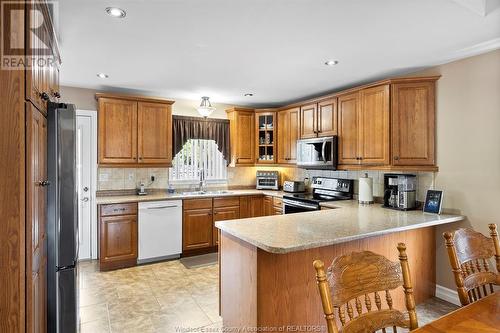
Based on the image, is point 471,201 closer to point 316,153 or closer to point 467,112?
point 467,112

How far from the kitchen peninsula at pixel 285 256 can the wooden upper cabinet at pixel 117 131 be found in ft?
7.82

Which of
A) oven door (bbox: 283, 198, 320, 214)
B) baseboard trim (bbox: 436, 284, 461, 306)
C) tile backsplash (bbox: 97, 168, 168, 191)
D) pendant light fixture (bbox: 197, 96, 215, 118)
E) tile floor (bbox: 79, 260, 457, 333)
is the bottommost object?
tile floor (bbox: 79, 260, 457, 333)

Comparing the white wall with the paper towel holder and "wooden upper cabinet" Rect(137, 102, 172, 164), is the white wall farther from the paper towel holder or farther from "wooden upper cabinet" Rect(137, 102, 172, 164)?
"wooden upper cabinet" Rect(137, 102, 172, 164)

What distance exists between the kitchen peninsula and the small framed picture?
0.20 metres

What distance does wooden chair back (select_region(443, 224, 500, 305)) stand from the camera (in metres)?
1.61

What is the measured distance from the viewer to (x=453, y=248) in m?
1.64

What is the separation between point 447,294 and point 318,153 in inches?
84.2

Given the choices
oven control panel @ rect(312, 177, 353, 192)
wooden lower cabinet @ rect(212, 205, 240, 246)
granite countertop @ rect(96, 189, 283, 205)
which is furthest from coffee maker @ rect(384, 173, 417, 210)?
wooden lower cabinet @ rect(212, 205, 240, 246)

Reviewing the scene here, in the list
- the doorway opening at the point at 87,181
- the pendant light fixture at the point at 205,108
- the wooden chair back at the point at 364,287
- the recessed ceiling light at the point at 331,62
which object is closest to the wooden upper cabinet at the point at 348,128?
the recessed ceiling light at the point at 331,62

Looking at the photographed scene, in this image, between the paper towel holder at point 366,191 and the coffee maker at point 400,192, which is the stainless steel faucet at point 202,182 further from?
the coffee maker at point 400,192

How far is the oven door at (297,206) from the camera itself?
12.6 ft

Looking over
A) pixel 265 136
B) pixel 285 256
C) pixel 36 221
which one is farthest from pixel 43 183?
pixel 265 136

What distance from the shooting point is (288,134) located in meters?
4.84

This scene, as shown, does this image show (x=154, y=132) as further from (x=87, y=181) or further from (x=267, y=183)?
(x=267, y=183)
